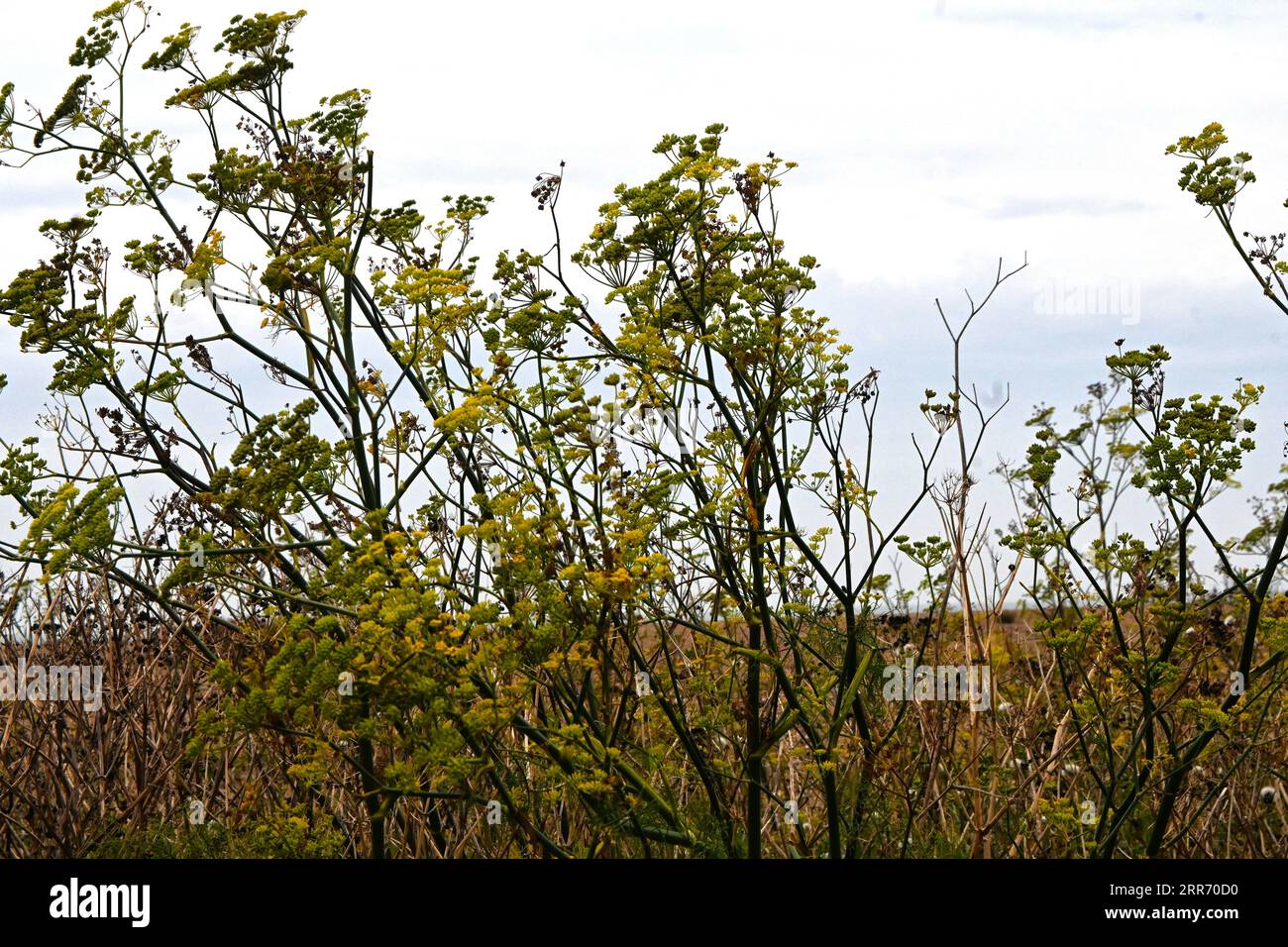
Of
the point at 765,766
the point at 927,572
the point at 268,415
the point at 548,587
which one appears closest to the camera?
the point at 548,587

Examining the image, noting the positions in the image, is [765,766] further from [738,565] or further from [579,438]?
[579,438]

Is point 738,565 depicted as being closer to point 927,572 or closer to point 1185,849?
point 927,572

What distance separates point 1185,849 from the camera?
510cm

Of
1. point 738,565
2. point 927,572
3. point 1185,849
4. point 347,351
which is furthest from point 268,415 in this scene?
point 1185,849

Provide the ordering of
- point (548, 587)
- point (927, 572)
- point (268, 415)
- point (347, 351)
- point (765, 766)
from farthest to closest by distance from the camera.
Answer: point (765, 766) < point (927, 572) < point (347, 351) < point (268, 415) < point (548, 587)

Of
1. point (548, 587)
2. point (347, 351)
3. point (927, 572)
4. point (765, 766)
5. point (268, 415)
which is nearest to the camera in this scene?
point (548, 587)

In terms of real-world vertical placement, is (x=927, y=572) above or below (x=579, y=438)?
below

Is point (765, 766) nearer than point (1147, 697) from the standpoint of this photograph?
No
